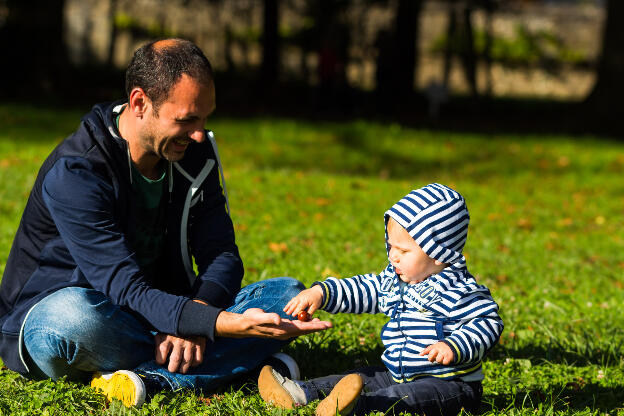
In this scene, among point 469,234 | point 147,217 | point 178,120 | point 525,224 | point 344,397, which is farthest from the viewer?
point 525,224

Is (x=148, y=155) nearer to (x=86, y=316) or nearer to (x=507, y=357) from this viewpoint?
(x=86, y=316)

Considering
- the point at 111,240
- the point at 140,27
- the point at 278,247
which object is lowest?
the point at 278,247

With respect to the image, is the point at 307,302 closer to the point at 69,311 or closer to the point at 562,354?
the point at 69,311

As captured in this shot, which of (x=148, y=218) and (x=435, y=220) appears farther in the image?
(x=148, y=218)

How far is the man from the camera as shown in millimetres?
3416

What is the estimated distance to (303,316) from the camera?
11.4ft

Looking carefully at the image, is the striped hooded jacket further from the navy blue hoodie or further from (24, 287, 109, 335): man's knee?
(24, 287, 109, 335): man's knee

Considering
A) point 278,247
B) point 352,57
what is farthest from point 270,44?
point 278,247

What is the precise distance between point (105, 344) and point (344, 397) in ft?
3.52

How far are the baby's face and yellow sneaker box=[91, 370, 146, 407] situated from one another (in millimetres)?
1204

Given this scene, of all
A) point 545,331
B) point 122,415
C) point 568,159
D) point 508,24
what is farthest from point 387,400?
point 508,24

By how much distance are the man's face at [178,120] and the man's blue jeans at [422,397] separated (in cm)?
120

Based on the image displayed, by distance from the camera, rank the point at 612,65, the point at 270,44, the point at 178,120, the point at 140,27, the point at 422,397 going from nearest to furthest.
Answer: the point at 422,397 < the point at 178,120 < the point at 612,65 < the point at 270,44 < the point at 140,27

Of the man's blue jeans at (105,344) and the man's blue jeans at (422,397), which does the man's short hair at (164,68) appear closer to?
the man's blue jeans at (105,344)
